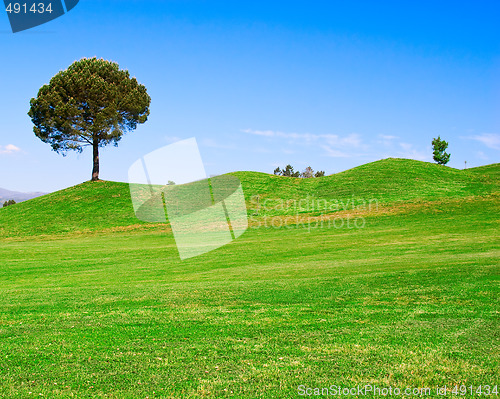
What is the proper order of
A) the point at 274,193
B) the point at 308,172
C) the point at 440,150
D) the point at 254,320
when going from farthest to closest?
the point at 308,172, the point at 440,150, the point at 274,193, the point at 254,320

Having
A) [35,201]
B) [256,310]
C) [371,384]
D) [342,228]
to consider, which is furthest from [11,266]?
[35,201]

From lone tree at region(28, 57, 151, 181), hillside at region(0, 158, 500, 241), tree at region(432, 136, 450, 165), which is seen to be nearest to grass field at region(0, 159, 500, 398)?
hillside at region(0, 158, 500, 241)

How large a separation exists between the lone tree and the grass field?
41813 mm

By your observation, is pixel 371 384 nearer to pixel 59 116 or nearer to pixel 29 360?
Result: pixel 29 360

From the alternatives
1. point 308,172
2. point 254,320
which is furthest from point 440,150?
point 254,320

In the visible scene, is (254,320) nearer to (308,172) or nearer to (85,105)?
(85,105)

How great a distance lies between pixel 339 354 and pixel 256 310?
3.45 meters

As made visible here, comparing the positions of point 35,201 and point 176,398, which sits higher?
point 35,201

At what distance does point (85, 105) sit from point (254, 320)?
207ft

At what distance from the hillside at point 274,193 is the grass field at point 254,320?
2600 cm

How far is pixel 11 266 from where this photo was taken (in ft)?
74.0

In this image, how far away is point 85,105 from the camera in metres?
63.2

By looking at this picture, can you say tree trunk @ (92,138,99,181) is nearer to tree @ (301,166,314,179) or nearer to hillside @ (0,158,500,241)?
hillside @ (0,158,500,241)

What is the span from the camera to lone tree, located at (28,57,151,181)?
61.4 meters
